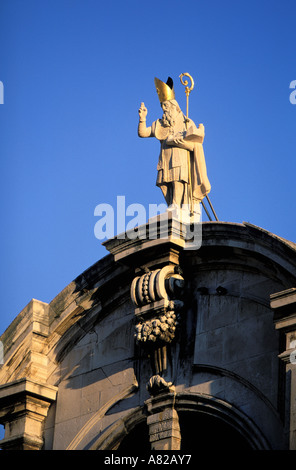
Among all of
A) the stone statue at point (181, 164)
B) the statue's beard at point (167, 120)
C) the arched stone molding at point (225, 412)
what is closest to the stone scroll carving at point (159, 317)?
the arched stone molding at point (225, 412)

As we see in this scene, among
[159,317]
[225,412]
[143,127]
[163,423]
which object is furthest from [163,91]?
[225,412]

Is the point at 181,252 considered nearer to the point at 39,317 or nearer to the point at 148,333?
the point at 148,333

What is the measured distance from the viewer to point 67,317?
22.5 meters

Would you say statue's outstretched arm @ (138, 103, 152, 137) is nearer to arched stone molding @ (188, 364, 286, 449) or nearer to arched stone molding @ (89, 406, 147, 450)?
arched stone molding @ (188, 364, 286, 449)

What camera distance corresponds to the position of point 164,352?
20.7 metres

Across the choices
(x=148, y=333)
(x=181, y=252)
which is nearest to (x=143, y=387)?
(x=148, y=333)

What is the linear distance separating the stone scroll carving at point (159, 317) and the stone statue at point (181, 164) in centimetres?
129

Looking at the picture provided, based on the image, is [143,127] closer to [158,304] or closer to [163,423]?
[158,304]

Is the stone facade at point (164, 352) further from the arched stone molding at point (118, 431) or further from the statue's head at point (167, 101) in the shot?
the statue's head at point (167, 101)

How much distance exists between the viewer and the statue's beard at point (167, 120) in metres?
22.0

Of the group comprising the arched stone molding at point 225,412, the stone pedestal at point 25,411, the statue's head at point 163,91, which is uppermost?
the statue's head at point 163,91

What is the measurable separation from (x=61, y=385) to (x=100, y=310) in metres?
1.54

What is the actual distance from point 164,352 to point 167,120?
13.5 feet
